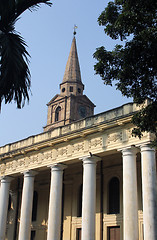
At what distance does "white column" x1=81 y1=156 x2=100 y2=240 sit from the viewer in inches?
739

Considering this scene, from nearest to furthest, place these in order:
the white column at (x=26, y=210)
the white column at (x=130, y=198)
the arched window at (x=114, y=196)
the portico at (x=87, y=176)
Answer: the white column at (x=130, y=198), the portico at (x=87, y=176), the arched window at (x=114, y=196), the white column at (x=26, y=210)

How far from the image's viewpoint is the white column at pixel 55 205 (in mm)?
20750

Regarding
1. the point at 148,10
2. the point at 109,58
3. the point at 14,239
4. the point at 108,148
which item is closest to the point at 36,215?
the point at 14,239

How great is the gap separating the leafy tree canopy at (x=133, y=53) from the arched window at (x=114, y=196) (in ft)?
38.1

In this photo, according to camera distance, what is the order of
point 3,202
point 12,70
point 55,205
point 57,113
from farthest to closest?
point 57,113 < point 3,202 < point 55,205 < point 12,70

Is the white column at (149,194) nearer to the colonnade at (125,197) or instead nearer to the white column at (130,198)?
the colonnade at (125,197)

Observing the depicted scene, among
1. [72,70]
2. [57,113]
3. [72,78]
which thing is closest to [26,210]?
[57,113]

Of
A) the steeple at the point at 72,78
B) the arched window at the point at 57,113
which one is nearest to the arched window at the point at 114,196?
the arched window at the point at 57,113

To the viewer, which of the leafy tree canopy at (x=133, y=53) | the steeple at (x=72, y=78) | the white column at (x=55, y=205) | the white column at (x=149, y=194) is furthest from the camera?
the steeple at (x=72, y=78)

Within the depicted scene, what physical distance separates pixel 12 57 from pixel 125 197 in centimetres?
1236

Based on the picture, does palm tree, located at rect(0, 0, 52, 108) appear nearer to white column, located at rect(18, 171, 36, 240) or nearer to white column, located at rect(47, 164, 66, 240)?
white column, located at rect(47, 164, 66, 240)

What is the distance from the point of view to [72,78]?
53406 millimetres

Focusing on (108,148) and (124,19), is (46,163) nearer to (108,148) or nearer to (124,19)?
(108,148)

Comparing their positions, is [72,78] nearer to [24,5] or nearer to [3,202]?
[3,202]
